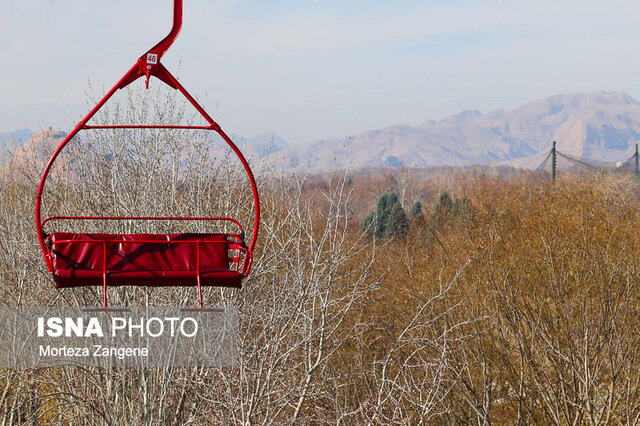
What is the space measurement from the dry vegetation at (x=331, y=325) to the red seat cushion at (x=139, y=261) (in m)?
5.10

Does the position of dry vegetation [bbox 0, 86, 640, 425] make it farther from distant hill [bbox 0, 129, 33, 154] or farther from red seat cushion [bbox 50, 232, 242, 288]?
red seat cushion [bbox 50, 232, 242, 288]

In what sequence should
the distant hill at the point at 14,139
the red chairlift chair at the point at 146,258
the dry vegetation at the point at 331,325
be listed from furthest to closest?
the distant hill at the point at 14,139
the dry vegetation at the point at 331,325
the red chairlift chair at the point at 146,258

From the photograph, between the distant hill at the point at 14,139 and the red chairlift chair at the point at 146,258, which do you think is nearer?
the red chairlift chair at the point at 146,258

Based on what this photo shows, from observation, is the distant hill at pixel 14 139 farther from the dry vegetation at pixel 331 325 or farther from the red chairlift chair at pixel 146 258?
the red chairlift chair at pixel 146 258

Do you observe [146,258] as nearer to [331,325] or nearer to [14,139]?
[331,325]

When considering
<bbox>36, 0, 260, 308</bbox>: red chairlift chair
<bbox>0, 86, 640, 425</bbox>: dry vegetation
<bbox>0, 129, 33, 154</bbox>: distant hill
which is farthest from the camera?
<bbox>0, 129, 33, 154</bbox>: distant hill

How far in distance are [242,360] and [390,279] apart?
10655 mm

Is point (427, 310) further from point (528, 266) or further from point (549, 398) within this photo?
point (549, 398)

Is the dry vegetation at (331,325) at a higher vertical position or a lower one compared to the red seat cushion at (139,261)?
lower

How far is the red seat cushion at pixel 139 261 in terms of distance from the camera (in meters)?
4.16

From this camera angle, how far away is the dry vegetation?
10.0 meters

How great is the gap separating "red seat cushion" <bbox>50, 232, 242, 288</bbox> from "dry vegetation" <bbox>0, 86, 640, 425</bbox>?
201 inches

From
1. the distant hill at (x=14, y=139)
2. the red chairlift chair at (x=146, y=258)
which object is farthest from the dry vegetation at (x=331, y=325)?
the red chairlift chair at (x=146, y=258)

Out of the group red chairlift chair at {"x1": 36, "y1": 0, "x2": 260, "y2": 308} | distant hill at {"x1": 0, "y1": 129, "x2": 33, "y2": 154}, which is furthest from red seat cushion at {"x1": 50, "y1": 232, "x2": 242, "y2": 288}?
distant hill at {"x1": 0, "y1": 129, "x2": 33, "y2": 154}
